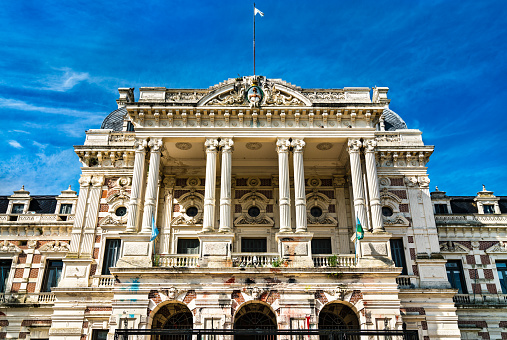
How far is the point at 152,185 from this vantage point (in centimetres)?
2958

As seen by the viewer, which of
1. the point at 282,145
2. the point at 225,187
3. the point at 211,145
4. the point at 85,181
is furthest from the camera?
the point at 85,181

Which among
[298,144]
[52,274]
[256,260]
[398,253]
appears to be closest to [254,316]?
[256,260]

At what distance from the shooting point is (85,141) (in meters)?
35.9

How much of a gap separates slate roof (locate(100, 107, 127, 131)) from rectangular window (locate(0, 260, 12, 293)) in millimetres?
12467

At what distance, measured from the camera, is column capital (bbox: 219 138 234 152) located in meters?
30.5

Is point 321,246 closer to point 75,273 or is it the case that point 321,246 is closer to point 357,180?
point 357,180

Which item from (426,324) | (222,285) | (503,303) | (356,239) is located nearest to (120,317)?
(222,285)

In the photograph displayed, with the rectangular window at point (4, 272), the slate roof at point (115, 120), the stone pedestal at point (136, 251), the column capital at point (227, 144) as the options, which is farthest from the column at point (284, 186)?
the rectangular window at point (4, 272)

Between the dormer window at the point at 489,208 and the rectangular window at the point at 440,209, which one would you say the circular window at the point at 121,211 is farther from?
the dormer window at the point at 489,208

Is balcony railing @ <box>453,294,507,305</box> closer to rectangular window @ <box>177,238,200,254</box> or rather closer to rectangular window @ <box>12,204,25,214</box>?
rectangular window @ <box>177,238,200,254</box>

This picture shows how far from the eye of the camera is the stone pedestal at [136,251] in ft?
88.9

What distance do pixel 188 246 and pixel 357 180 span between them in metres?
12.4

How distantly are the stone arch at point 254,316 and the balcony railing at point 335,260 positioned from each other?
3.84 metres

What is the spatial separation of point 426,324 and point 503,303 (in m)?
7.68
